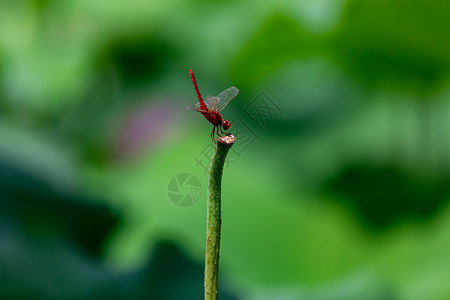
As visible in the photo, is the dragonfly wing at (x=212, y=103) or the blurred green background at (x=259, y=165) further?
the blurred green background at (x=259, y=165)

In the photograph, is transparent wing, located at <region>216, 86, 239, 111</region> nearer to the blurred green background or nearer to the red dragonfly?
the red dragonfly

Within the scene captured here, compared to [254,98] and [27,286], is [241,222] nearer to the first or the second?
[254,98]

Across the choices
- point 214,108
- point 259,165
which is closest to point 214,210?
point 214,108

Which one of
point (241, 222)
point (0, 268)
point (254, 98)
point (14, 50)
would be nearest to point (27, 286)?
point (0, 268)

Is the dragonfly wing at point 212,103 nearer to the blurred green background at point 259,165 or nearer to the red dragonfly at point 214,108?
the red dragonfly at point 214,108

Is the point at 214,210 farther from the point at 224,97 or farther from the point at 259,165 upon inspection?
the point at 259,165

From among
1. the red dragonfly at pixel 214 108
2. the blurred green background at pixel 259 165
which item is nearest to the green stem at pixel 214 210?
the red dragonfly at pixel 214 108
